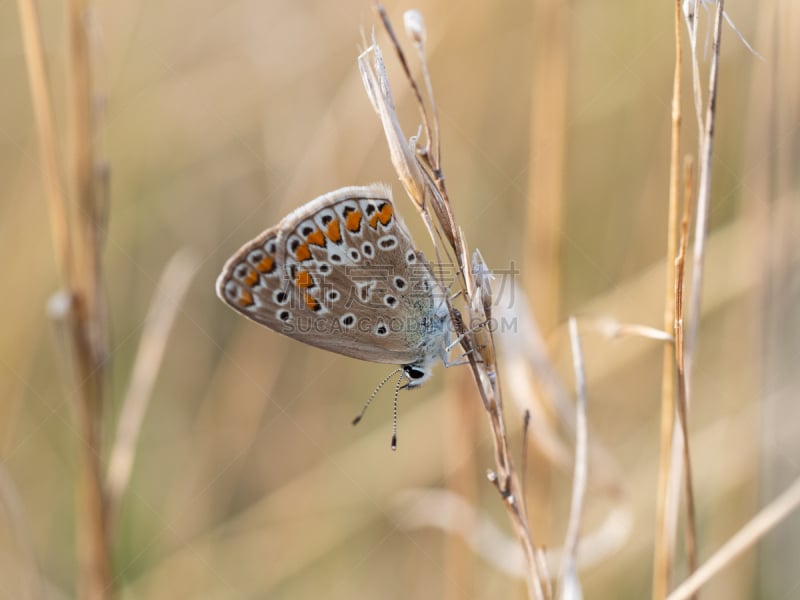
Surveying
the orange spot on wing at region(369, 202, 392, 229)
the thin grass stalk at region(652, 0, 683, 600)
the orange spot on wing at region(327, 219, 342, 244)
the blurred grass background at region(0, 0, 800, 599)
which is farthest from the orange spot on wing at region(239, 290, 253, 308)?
the thin grass stalk at region(652, 0, 683, 600)

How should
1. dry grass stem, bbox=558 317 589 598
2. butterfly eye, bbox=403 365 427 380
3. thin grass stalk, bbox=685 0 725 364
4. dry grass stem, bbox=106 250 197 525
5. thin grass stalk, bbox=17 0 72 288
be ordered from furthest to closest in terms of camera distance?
butterfly eye, bbox=403 365 427 380, dry grass stem, bbox=106 250 197 525, thin grass stalk, bbox=17 0 72 288, dry grass stem, bbox=558 317 589 598, thin grass stalk, bbox=685 0 725 364

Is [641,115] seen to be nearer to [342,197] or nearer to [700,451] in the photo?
[700,451]

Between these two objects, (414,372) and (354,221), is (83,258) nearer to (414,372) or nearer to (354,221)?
(354,221)

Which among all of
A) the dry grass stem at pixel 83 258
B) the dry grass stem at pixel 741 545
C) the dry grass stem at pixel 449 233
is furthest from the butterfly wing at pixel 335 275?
the dry grass stem at pixel 741 545

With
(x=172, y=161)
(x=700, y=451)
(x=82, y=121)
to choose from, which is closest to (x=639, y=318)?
(x=700, y=451)

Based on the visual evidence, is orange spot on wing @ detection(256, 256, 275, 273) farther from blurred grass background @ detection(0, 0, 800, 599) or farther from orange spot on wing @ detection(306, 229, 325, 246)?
blurred grass background @ detection(0, 0, 800, 599)

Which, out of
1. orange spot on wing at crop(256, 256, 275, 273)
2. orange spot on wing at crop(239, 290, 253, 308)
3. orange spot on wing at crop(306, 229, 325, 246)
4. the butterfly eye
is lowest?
the butterfly eye

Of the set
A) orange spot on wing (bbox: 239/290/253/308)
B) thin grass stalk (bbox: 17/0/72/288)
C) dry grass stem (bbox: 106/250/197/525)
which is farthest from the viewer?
orange spot on wing (bbox: 239/290/253/308)

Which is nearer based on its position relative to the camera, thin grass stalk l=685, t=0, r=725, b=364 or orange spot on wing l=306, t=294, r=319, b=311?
thin grass stalk l=685, t=0, r=725, b=364
